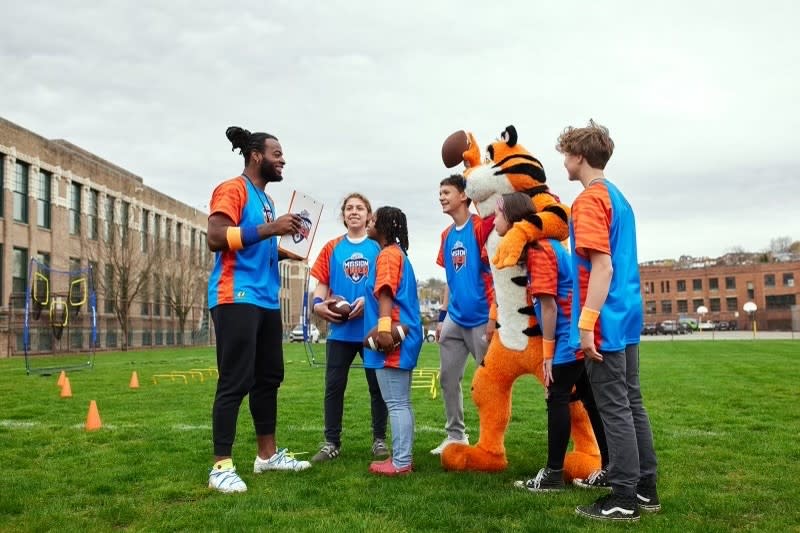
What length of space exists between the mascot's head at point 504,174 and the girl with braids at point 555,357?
26.8 inches

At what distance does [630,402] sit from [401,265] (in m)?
2.03

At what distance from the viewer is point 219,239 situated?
480 centimetres

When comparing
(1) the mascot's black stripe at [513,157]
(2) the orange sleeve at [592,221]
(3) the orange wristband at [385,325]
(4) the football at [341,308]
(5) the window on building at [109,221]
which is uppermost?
(5) the window on building at [109,221]

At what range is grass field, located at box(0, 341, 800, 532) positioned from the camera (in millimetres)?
3920

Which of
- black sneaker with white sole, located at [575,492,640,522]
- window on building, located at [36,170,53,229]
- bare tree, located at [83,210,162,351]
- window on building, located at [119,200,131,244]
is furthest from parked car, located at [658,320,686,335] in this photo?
black sneaker with white sole, located at [575,492,640,522]

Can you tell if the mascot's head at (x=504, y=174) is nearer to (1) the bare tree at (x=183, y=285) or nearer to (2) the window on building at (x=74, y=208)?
(2) the window on building at (x=74, y=208)

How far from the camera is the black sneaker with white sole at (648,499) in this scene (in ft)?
13.4

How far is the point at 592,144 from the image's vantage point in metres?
4.19

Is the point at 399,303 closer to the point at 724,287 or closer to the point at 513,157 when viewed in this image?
the point at 513,157

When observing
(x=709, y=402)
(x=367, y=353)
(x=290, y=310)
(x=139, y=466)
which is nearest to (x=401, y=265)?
(x=367, y=353)

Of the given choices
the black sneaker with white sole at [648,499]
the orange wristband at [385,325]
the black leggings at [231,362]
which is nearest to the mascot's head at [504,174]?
the orange wristband at [385,325]

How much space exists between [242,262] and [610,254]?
8.57 ft

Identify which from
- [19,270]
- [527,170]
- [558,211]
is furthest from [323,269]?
[19,270]

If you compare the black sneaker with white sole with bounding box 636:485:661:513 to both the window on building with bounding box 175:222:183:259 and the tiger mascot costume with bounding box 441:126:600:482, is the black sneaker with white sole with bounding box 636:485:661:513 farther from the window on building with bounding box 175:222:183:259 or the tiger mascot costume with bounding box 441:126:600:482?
the window on building with bounding box 175:222:183:259
